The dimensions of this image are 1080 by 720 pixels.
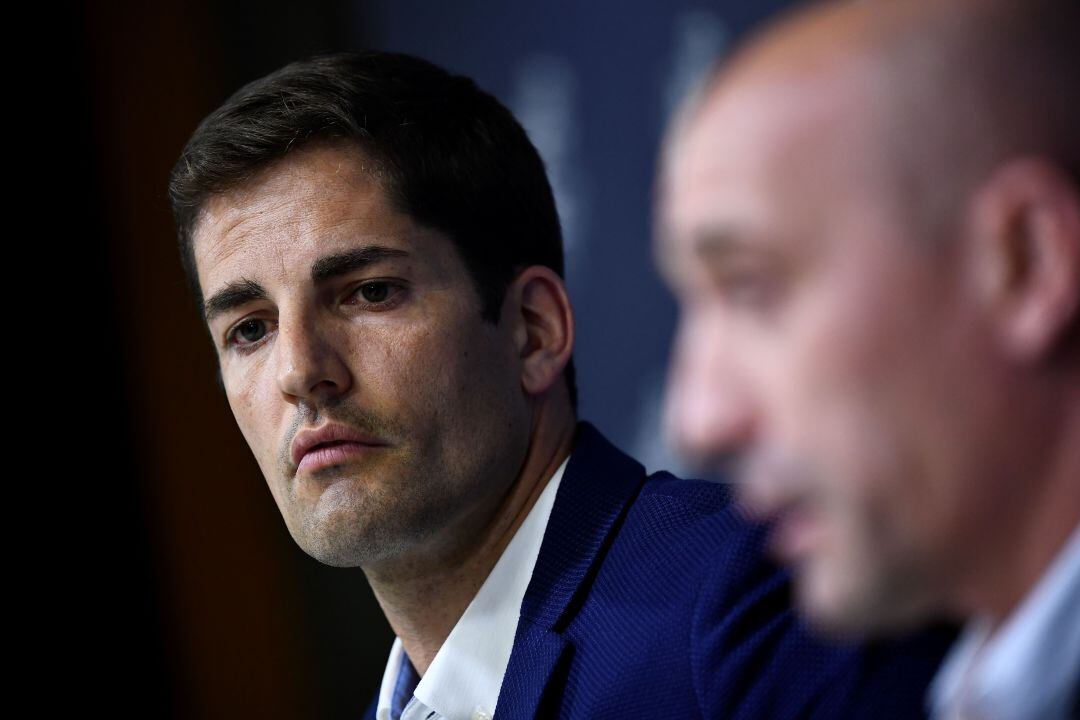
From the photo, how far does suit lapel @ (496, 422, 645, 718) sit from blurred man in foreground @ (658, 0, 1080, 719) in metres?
0.75

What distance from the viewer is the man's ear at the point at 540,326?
161 centimetres

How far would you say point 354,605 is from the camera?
3402 millimetres

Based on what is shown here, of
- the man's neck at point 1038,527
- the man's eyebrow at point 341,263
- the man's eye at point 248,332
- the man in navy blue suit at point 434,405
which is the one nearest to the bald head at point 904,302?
the man's neck at point 1038,527

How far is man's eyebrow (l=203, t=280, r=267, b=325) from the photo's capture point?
4.97ft

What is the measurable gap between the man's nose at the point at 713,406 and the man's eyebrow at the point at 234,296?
913 mm

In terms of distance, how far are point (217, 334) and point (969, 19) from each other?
3.65ft

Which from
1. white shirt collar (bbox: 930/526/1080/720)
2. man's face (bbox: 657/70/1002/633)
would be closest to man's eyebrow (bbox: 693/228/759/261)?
man's face (bbox: 657/70/1002/633)

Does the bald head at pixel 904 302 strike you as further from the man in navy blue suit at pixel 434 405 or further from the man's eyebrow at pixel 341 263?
the man's eyebrow at pixel 341 263

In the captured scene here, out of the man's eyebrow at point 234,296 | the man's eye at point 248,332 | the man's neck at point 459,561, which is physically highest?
the man's eyebrow at point 234,296

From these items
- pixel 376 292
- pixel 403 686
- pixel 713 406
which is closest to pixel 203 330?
pixel 403 686

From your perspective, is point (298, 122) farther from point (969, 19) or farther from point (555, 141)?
point (555, 141)

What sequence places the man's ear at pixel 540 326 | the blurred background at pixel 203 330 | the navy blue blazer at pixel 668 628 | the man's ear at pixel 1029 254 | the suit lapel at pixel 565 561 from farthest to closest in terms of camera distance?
the blurred background at pixel 203 330
the man's ear at pixel 540 326
the suit lapel at pixel 565 561
the navy blue blazer at pixel 668 628
the man's ear at pixel 1029 254

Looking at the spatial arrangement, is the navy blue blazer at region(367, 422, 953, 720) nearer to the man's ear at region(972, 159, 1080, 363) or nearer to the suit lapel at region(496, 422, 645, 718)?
the suit lapel at region(496, 422, 645, 718)

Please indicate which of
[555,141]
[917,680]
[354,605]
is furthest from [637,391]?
[917,680]
